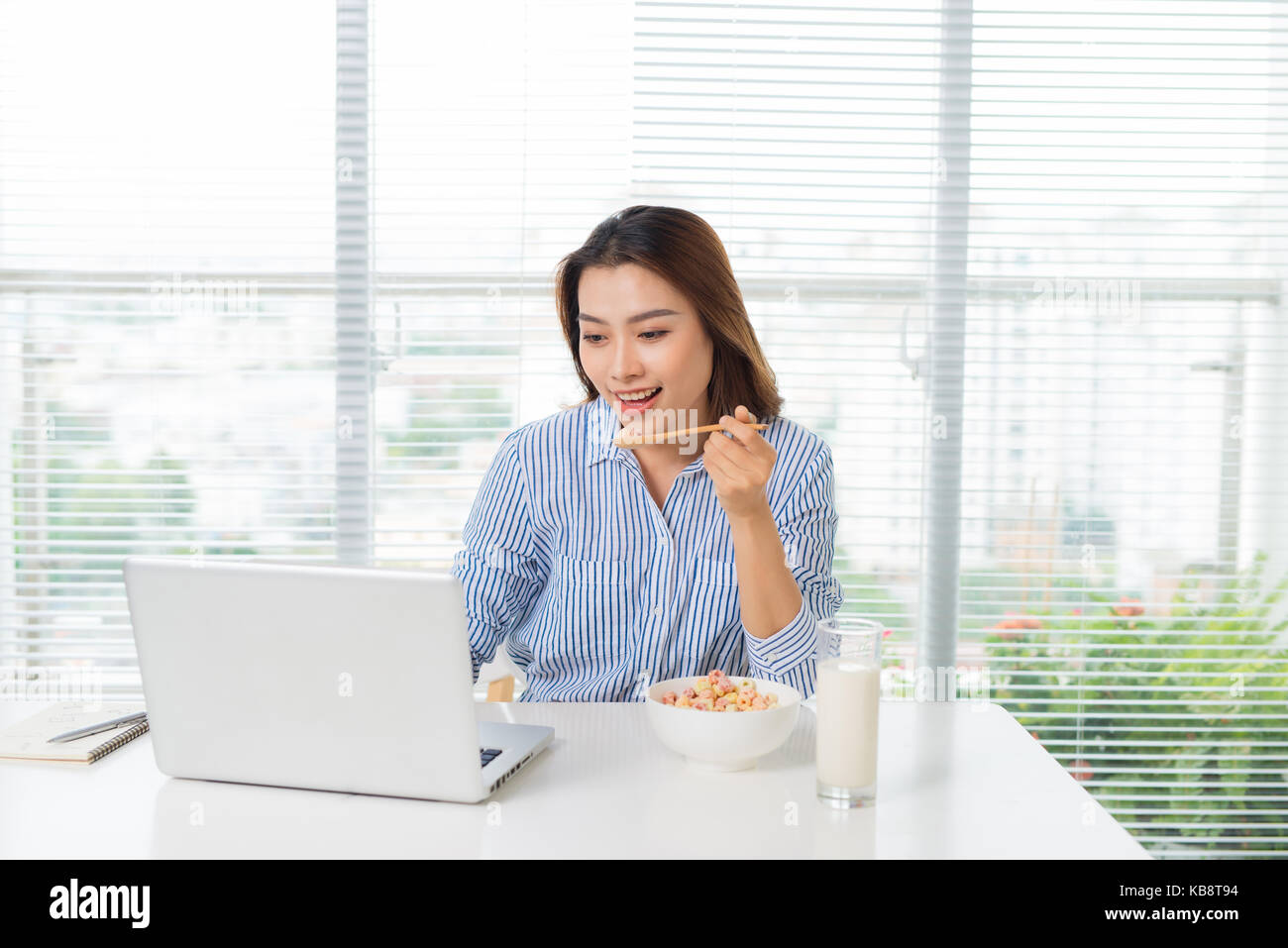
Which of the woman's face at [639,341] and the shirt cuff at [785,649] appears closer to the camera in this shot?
the shirt cuff at [785,649]

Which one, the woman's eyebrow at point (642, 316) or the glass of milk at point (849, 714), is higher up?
the woman's eyebrow at point (642, 316)

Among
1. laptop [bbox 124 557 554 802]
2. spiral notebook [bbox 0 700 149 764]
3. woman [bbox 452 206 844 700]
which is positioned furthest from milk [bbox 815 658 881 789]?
spiral notebook [bbox 0 700 149 764]

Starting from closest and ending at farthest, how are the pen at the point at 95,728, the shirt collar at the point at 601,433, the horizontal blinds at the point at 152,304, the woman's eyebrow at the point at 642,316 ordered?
the pen at the point at 95,728
the woman's eyebrow at the point at 642,316
the shirt collar at the point at 601,433
the horizontal blinds at the point at 152,304

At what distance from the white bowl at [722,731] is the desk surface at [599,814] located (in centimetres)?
3

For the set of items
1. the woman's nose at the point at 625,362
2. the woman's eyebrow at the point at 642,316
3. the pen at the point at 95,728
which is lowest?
the pen at the point at 95,728

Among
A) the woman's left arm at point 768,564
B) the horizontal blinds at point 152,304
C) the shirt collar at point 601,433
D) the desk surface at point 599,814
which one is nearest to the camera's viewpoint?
the desk surface at point 599,814

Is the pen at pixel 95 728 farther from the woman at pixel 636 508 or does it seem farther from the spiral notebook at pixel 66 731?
the woman at pixel 636 508

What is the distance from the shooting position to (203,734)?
3.30ft

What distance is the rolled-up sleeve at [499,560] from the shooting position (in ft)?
5.31

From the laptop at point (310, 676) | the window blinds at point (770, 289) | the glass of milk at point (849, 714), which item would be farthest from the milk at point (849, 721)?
the window blinds at point (770, 289)

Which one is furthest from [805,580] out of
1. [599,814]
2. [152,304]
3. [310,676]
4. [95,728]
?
[152,304]

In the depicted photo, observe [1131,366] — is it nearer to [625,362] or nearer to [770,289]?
[770,289]

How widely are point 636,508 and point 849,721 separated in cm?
69

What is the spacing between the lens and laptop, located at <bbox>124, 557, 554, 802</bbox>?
2.99 feet
